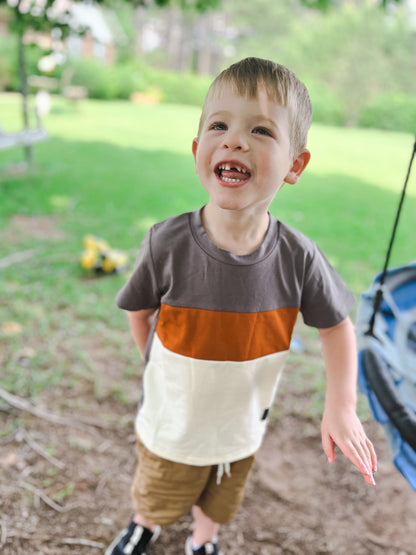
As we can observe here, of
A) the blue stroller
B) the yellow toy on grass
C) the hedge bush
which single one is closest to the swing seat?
the blue stroller

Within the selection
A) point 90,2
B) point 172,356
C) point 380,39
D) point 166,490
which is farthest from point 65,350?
point 380,39

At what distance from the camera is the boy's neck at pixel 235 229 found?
976mm

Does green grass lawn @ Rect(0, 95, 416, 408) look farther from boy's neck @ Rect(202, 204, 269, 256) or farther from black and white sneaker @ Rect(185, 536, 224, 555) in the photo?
boy's neck @ Rect(202, 204, 269, 256)

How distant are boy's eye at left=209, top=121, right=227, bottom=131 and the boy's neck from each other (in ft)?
0.51

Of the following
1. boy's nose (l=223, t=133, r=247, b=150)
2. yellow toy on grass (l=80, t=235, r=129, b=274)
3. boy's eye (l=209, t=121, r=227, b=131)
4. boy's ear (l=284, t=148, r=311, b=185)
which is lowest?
yellow toy on grass (l=80, t=235, r=129, b=274)

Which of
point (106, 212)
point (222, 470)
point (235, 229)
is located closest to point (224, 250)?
point (235, 229)

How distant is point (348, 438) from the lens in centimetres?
102

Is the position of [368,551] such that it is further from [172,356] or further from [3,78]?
[3,78]

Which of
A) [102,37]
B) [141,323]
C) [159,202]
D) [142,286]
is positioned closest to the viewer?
[142,286]

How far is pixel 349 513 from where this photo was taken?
Result: 1716 millimetres

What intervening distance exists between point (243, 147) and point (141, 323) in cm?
55

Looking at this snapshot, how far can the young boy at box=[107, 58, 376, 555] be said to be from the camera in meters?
0.87

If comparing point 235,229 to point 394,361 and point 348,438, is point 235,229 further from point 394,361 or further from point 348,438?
point 394,361

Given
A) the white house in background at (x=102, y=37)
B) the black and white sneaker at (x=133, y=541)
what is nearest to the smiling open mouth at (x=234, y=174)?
the black and white sneaker at (x=133, y=541)
